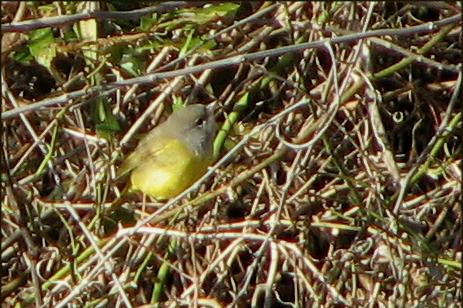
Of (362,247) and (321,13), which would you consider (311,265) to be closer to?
(362,247)

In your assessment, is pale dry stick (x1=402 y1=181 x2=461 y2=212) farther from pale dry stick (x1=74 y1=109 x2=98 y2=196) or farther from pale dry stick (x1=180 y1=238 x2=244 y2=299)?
pale dry stick (x1=74 y1=109 x2=98 y2=196)

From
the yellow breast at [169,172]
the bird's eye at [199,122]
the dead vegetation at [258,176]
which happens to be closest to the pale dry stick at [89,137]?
the dead vegetation at [258,176]

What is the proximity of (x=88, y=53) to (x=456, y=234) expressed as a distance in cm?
133

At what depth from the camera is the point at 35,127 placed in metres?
3.39

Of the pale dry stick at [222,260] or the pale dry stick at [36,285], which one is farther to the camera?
the pale dry stick at [222,260]

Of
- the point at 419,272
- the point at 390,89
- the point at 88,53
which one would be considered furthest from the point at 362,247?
the point at 88,53

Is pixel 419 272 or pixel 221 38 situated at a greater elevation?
pixel 221 38

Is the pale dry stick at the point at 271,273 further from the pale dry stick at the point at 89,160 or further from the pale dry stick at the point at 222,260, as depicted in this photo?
the pale dry stick at the point at 89,160

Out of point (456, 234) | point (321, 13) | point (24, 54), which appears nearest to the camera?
Result: point (24, 54)

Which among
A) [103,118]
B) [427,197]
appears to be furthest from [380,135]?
[103,118]

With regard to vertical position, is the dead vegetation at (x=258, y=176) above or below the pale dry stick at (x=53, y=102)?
below

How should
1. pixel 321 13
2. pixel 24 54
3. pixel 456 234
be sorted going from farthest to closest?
pixel 456 234, pixel 321 13, pixel 24 54

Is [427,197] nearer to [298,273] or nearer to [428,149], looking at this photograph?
[428,149]

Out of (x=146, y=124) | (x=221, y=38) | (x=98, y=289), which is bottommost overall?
(x=98, y=289)
